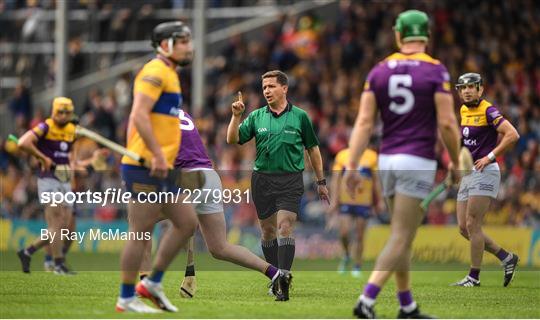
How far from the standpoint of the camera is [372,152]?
22.5 m

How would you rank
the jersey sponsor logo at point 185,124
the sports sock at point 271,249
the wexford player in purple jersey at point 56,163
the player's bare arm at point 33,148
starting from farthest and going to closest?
the wexford player in purple jersey at point 56,163, the player's bare arm at point 33,148, the sports sock at point 271,249, the jersey sponsor logo at point 185,124

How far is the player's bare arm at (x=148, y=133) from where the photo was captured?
34.9ft

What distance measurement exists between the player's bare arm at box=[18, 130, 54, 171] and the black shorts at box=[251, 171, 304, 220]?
4.61 metres

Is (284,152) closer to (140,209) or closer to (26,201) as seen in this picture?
(140,209)

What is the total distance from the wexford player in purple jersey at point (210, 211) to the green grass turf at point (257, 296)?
427mm

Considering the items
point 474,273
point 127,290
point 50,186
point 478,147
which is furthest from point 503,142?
point 50,186

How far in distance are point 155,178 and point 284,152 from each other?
13.4 ft

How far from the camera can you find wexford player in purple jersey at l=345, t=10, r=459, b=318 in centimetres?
1062

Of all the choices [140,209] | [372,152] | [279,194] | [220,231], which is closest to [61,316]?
[140,209]

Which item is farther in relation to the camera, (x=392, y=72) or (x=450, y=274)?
(x=450, y=274)

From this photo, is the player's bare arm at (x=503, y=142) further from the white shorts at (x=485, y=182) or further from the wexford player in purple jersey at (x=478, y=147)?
the white shorts at (x=485, y=182)

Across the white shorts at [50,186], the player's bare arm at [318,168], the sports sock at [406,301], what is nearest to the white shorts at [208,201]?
the player's bare arm at [318,168]

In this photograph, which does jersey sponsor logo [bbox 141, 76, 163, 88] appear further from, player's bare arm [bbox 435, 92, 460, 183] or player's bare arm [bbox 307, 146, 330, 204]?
player's bare arm [bbox 307, 146, 330, 204]

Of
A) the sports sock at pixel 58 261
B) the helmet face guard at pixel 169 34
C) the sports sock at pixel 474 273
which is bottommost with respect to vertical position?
the sports sock at pixel 58 261
